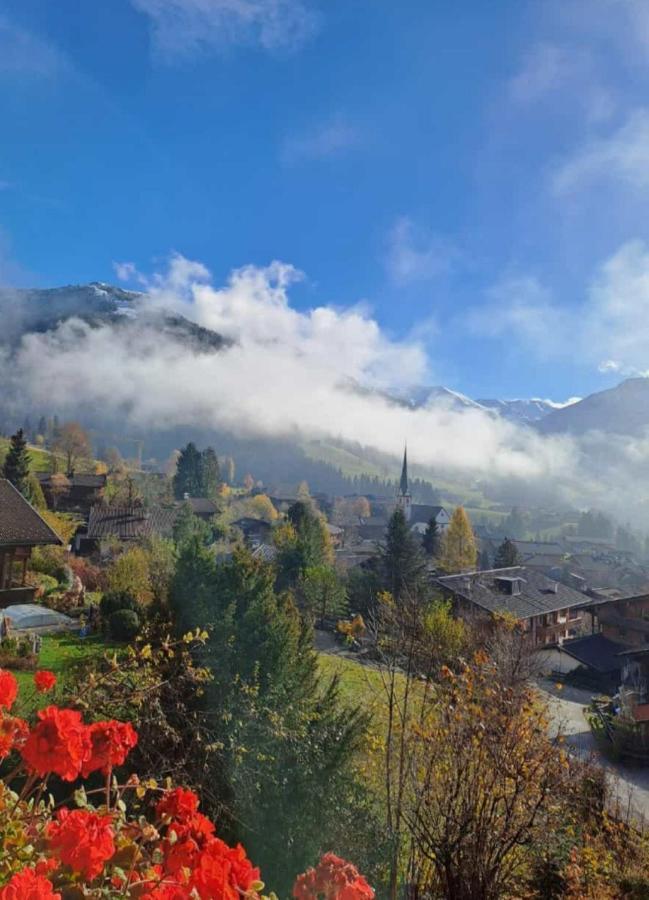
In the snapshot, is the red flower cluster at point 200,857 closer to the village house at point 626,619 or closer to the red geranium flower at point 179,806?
the red geranium flower at point 179,806

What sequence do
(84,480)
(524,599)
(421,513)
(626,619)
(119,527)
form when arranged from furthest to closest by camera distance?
1. (421,513)
2. (84,480)
3. (119,527)
4. (524,599)
5. (626,619)

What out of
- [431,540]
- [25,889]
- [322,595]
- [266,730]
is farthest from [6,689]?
[431,540]

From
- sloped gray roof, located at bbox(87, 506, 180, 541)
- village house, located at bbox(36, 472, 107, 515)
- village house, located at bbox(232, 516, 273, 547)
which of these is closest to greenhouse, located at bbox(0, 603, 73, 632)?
sloped gray roof, located at bbox(87, 506, 180, 541)

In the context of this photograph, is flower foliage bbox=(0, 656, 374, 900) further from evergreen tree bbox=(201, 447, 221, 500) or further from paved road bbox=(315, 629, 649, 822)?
evergreen tree bbox=(201, 447, 221, 500)

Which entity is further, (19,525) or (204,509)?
(204,509)

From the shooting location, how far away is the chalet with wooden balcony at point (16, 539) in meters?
13.1

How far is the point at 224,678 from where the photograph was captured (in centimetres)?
679

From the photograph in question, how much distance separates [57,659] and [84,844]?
544 inches

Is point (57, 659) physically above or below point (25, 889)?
below

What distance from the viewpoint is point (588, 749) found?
54.2 ft

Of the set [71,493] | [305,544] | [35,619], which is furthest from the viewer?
[71,493]

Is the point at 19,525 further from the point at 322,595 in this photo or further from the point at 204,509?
the point at 204,509

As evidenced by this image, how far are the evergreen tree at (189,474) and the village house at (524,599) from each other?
5103cm

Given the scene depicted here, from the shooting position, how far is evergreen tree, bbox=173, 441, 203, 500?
76.8 meters
